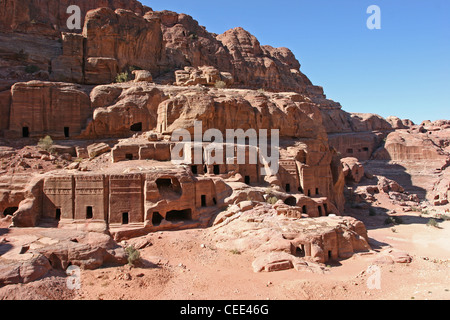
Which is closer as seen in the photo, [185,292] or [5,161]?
[185,292]

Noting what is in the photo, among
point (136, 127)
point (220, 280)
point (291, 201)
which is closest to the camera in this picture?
point (220, 280)

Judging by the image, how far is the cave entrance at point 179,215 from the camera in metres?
21.3

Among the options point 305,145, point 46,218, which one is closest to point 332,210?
point 305,145

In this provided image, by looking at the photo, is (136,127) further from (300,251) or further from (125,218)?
(300,251)

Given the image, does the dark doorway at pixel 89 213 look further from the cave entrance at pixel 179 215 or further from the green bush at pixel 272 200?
the green bush at pixel 272 200

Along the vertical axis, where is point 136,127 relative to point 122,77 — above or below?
below

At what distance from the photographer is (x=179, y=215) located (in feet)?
72.0

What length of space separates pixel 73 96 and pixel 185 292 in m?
23.7

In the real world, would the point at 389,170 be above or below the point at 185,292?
above

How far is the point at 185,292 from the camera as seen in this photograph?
42.5 feet

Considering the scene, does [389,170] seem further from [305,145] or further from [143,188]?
[143,188]

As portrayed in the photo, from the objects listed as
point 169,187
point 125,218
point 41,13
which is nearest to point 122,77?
point 41,13

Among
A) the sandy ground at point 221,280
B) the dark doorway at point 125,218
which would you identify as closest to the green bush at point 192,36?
the dark doorway at point 125,218

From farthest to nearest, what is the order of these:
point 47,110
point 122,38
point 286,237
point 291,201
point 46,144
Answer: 1. point 122,38
2. point 47,110
3. point 46,144
4. point 291,201
5. point 286,237
